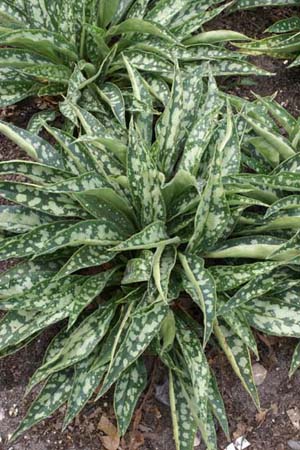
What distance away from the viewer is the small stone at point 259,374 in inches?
112

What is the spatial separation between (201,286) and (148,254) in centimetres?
26

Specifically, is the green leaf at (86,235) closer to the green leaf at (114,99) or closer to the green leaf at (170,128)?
the green leaf at (170,128)

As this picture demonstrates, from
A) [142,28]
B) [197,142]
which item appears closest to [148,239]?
[197,142]

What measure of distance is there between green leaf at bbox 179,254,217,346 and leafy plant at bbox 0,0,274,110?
34.7 inches

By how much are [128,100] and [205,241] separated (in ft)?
2.94

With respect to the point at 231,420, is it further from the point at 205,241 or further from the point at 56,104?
the point at 56,104

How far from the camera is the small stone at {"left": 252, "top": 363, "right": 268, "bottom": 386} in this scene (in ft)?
9.32

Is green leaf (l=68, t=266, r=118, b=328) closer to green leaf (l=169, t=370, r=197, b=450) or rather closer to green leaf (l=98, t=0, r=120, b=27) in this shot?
green leaf (l=169, t=370, r=197, b=450)

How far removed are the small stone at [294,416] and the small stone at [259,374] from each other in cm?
18

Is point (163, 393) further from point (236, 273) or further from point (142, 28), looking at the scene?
point (142, 28)

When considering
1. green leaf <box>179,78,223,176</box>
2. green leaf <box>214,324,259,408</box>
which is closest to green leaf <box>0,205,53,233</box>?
green leaf <box>179,78,223,176</box>

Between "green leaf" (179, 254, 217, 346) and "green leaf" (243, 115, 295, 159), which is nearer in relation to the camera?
"green leaf" (179, 254, 217, 346)

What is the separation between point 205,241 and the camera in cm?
254

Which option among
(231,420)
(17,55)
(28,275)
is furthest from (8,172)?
(231,420)
